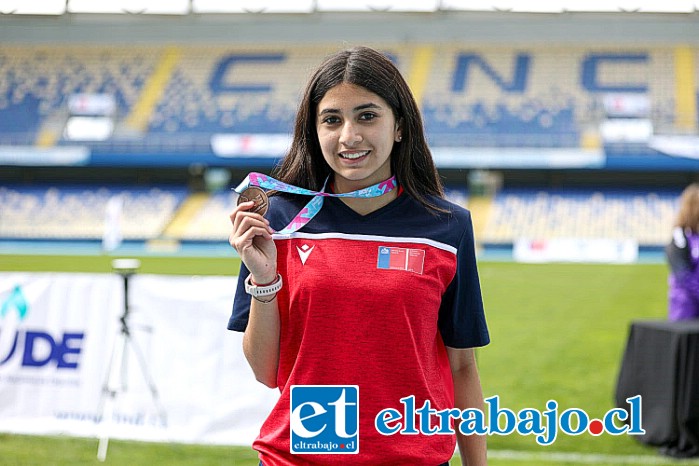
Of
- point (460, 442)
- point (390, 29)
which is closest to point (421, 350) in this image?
point (460, 442)

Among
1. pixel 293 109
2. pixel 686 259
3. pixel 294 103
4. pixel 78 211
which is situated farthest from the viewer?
pixel 78 211

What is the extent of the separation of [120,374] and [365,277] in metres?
4.51

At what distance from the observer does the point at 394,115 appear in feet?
6.31

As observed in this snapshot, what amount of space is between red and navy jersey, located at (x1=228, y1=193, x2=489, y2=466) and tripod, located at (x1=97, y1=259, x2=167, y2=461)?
13.6 feet

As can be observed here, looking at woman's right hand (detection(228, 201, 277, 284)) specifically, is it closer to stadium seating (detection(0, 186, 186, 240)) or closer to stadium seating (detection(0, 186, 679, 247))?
stadium seating (detection(0, 186, 679, 247))

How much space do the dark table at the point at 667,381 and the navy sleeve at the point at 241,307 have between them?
465cm

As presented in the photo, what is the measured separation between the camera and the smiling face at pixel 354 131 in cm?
185

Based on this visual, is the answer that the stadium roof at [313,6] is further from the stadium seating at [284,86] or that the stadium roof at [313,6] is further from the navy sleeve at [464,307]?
the navy sleeve at [464,307]

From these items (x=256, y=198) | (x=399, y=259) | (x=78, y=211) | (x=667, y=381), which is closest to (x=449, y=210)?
(x=399, y=259)

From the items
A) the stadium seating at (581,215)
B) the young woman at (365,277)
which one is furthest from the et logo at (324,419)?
the stadium seating at (581,215)

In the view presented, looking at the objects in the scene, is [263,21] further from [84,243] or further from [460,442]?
[460,442]

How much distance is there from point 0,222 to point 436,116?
1601 centimetres

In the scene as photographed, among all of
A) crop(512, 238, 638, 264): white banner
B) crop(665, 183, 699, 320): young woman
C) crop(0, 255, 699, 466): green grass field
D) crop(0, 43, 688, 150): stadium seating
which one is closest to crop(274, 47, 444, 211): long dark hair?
crop(0, 255, 699, 466): green grass field

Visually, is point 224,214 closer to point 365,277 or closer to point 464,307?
point 464,307
